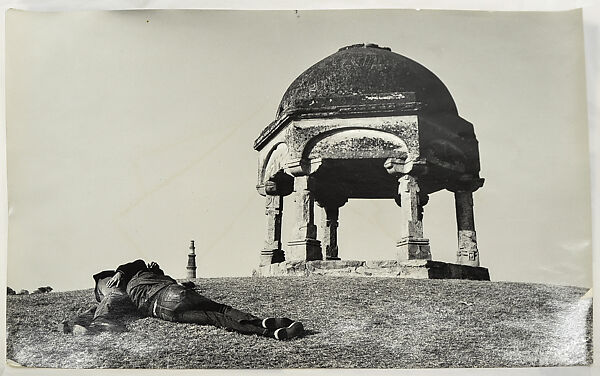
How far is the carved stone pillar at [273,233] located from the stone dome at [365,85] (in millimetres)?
1173

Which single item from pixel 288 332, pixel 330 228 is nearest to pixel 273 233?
pixel 288 332

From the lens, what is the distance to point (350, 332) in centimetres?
718

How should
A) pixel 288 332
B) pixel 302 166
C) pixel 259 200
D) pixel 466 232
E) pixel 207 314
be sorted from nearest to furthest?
1. pixel 288 332
2. pixel 207 314
3. pixel 259 200
4. pixel 466 232
5. pixel 302 166

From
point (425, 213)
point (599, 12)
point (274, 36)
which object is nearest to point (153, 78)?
point (274, 36)

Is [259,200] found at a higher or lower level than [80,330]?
higher

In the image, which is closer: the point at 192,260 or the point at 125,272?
the point at 125,272

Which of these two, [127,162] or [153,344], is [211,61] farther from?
[153,344]

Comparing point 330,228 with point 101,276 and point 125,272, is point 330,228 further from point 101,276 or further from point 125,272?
point 101,276

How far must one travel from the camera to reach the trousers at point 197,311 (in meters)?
7.16

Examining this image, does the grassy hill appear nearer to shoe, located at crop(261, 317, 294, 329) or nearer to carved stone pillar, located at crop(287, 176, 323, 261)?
shoe, located at crop(261, 317, 294, 329)

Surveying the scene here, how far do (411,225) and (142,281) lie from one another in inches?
121

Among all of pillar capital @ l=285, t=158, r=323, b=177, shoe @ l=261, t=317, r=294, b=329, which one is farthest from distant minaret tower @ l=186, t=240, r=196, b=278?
pillar capital @ l=285, t=158, r=323, b=177

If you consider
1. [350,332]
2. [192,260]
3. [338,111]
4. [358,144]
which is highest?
[338,111]

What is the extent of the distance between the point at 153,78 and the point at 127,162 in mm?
967
